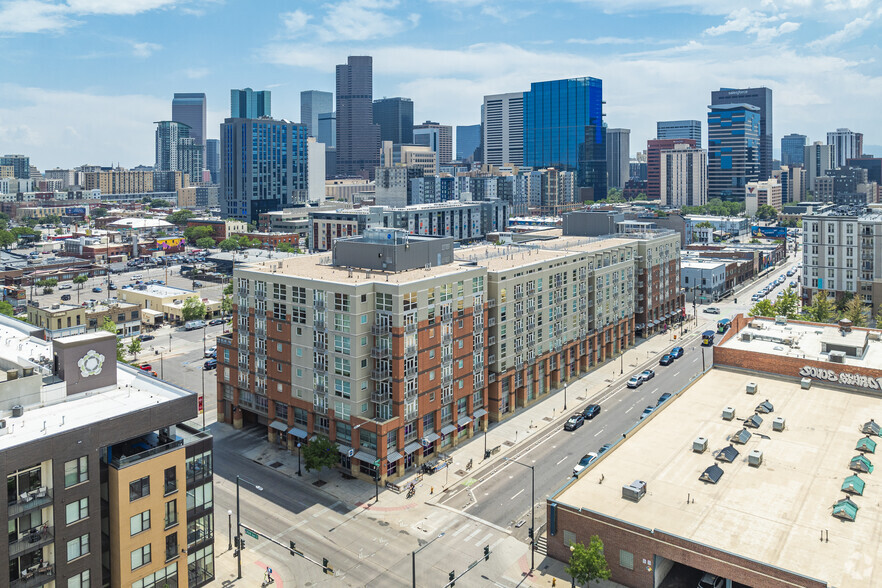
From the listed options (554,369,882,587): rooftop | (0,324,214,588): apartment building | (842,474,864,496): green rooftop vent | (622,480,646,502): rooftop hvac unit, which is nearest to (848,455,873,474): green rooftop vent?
(554,369,882,587): rooftop

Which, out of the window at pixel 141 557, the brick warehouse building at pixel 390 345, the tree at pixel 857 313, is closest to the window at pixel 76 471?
the window at pixel 141 557

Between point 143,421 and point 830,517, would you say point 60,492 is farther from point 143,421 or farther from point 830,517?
point 830,517

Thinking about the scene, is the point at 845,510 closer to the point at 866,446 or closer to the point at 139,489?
the point at 866,446

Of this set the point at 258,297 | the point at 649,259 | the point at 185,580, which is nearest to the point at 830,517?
the point at 185,580

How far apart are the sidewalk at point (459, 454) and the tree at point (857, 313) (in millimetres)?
47448

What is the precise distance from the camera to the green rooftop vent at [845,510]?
5538 cm

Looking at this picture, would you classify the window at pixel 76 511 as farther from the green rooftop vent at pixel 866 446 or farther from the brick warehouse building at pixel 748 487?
the green rooftop vent at pixel 866 446

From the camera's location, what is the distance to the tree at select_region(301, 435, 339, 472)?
75750 millimetres

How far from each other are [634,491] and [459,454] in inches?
1143

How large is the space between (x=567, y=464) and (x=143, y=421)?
162 ft

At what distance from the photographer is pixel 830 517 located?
184 ft

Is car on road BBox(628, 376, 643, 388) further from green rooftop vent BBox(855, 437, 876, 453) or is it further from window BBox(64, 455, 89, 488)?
window BBox(64, 455, 89, 488)

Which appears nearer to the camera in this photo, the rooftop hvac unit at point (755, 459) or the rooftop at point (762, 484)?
the rooftop at point (762, 484)

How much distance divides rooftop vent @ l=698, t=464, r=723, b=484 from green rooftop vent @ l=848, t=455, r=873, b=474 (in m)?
12.0
